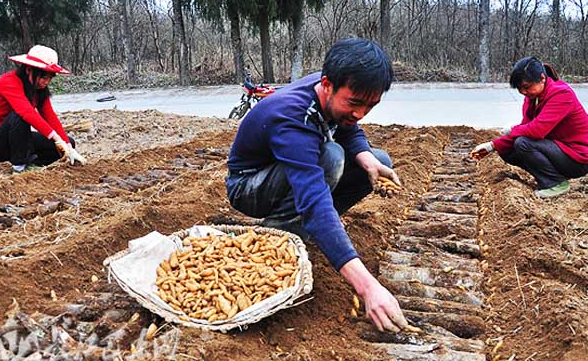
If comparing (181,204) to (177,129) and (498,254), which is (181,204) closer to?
(498,254)

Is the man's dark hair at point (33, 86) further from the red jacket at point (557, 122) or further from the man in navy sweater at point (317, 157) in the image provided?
the red jacket at point (557, 122)

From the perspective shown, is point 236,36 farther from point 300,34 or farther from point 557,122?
point 557,122

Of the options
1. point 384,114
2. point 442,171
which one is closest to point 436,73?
point 384,114

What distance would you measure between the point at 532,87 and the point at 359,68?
2.71 meters

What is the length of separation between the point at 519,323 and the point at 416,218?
4.97 ft

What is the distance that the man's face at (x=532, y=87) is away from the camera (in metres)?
4.29

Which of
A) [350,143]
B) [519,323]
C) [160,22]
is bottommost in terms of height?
[519,323]

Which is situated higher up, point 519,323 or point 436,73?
point 436,73

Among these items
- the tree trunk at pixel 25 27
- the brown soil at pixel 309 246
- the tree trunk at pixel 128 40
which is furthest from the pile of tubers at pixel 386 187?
the tree trunk at pixel 25 27

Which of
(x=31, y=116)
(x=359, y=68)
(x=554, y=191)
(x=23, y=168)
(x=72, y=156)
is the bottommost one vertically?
(x=554, y=191)

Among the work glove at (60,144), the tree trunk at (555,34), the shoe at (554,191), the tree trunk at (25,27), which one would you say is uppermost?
the tree trunk at (25,27)

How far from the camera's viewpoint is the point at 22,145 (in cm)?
517

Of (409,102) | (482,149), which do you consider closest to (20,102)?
(482,149)

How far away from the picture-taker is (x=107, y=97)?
1515 cm
